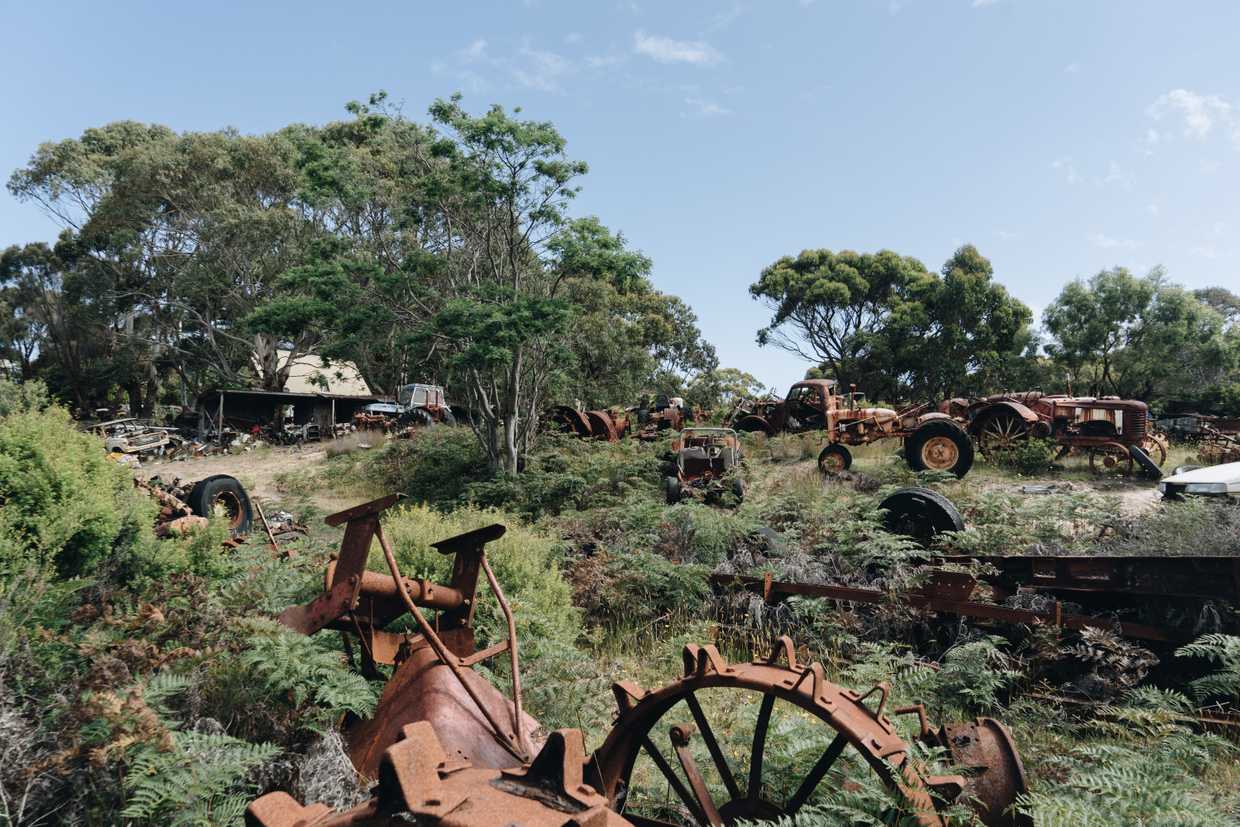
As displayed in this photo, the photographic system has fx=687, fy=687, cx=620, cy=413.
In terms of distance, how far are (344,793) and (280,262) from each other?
3103 centimetres

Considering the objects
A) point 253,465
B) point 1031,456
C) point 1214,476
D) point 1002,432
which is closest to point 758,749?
point 1214,476

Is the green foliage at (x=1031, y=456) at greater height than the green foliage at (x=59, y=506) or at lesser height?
greater

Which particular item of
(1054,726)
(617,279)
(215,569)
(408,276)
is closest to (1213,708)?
(1054,726)

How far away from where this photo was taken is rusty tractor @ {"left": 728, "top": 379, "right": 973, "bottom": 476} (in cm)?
1241

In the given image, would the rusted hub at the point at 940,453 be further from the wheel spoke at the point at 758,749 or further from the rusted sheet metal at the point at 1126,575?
the wheel spoke at the point at 758,749

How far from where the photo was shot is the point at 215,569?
4750mm

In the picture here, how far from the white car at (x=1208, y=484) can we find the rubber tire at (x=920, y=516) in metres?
2.85

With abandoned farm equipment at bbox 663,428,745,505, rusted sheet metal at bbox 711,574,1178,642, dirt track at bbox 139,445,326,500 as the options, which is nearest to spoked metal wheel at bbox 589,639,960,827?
rusted sheet metal at bbox 711,574,1178,642

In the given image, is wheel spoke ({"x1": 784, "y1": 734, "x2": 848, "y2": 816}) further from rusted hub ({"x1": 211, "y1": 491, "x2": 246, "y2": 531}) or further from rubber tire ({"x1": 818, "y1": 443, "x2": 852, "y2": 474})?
rubber tire ({"x1": 818, "y1": 443, "x2": 852, "y2": 474})

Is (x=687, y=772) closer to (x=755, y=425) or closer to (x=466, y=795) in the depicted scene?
(x=466, y=795)

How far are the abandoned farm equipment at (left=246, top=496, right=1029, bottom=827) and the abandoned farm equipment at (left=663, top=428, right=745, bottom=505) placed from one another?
894 cm

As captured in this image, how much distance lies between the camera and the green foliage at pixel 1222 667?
3.66m

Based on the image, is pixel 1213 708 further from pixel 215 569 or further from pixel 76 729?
pixel 215 569

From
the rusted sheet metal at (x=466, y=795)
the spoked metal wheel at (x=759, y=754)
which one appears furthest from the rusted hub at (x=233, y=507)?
the rusted sheet metal at (x=466, y=795)
